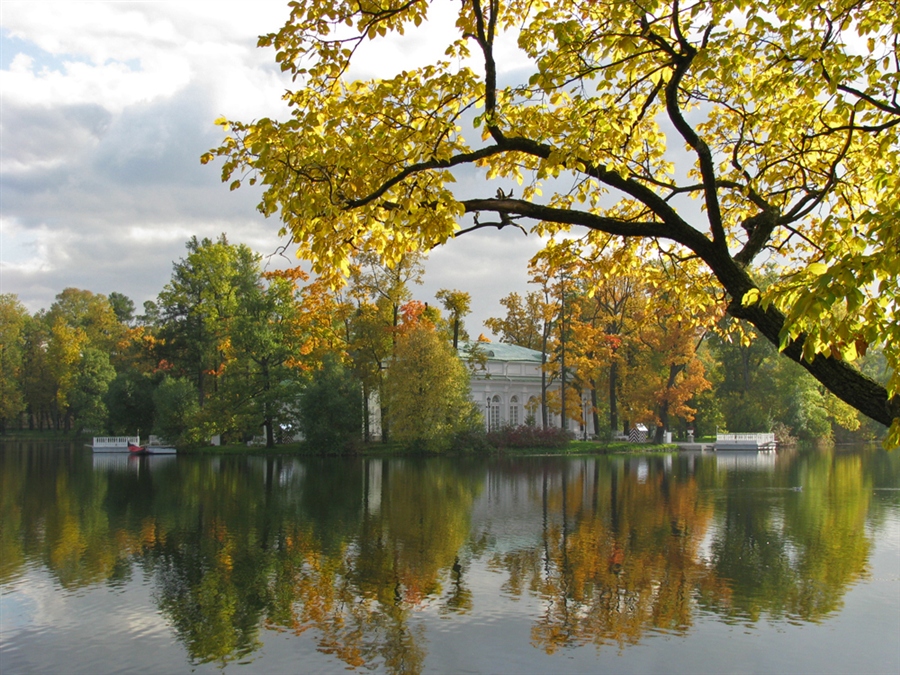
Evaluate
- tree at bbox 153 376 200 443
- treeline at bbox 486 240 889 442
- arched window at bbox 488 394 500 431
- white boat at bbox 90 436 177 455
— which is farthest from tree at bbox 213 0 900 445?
arched window at bbox 488 394 500 431

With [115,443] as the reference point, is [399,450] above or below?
below

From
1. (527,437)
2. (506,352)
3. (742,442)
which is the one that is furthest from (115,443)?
(742,442)

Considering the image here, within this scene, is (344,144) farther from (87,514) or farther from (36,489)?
(36,489)

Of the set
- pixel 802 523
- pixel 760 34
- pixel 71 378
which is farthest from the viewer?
pixel 71 378

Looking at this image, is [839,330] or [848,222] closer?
[839,330]

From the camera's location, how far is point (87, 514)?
19.5m

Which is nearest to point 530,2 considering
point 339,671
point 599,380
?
point 339,671

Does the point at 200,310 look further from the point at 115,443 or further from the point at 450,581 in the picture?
the point at 450,581

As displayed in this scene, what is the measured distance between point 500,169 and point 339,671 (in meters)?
5.64

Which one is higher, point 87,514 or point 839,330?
point 839,330

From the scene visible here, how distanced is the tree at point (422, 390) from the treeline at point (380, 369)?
0.24 feet

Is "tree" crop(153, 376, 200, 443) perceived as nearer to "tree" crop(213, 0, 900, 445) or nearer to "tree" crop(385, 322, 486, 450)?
"tree" crop(385, 322, 486, 450)

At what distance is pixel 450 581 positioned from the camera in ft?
40.4

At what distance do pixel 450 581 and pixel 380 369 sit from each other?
3243 centimetres
